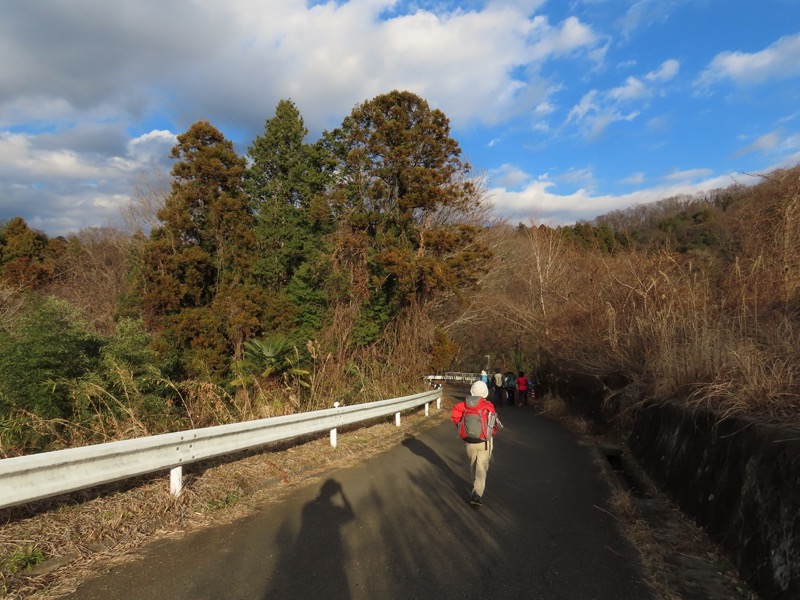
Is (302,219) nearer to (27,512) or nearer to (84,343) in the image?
(84,343)

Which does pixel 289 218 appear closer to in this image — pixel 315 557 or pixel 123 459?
pixel 123 459

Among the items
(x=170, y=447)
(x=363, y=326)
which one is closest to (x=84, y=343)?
(x=170, y=447)

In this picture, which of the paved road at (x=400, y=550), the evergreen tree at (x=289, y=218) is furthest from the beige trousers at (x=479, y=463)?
the evergreen tree at (x=289, y=218)

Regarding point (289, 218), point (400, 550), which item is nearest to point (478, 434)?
point (400, 550)

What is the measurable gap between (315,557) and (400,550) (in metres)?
0.78

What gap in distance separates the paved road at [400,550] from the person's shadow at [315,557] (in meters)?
0.01

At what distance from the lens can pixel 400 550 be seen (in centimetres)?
490

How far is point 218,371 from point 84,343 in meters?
12.3

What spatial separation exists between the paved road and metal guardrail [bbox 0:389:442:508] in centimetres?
78

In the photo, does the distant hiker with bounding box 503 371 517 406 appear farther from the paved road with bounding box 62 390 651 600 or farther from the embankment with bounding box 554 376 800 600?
the paved road with bounding box 62 390 651 600

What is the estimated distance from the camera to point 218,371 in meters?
20.9

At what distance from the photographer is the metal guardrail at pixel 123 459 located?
159 inches

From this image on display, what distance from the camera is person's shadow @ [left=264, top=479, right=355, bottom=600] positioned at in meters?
4.00

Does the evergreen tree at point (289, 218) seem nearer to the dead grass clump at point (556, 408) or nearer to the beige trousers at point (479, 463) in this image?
the dead grass clump at point (556, 408)
